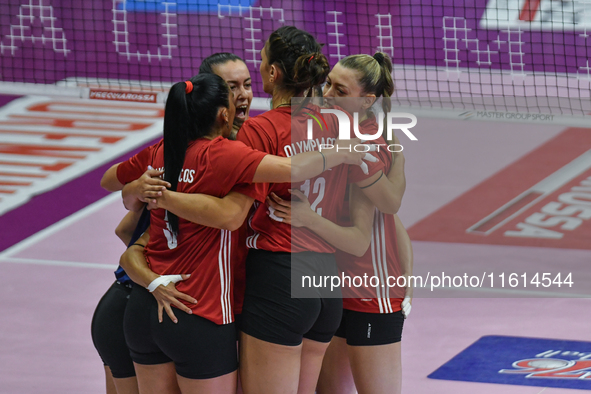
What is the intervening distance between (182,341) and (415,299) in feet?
13.1

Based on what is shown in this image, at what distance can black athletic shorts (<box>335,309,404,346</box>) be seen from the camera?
11.0 feet

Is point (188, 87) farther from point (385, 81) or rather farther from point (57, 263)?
point (57, 263)

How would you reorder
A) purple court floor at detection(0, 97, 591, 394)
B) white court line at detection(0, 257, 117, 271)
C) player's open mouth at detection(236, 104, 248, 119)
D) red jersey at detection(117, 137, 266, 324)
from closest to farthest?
red jersey at detection(117, 137, 266, 324), player's open mouth at detection(236, 104, 248, 119), purple court floor at detection(0, 97, 591, 394), white court line at detection(0, 257, 117, 271)

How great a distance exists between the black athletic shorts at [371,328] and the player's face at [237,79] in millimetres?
A: 1075

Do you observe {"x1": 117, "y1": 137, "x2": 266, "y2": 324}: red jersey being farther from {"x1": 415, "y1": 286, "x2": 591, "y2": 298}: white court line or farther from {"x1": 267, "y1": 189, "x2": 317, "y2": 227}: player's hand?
{"x1": 415, "y1": 286, "x2": 591, "y2": 298}: white court line

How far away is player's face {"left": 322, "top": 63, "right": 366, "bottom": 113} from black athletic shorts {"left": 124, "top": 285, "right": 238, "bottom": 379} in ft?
3.68

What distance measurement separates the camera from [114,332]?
3.19 meters

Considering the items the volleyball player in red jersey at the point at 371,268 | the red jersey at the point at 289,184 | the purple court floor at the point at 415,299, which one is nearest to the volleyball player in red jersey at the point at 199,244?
the red jersey at the point at 289,184

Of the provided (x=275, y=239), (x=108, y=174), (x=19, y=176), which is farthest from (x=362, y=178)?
(x=19, y=176)

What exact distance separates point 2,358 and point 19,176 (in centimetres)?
376

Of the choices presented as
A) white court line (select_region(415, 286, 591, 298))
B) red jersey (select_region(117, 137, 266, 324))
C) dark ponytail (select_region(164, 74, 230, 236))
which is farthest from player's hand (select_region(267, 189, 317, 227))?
white court line (select_region(415, 286, 591, 298))

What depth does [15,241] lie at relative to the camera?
287 inches

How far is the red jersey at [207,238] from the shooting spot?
2.68 metres

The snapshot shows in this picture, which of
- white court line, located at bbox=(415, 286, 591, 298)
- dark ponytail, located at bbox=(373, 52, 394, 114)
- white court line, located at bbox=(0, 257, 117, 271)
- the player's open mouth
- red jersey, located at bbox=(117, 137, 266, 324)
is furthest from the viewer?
white court line, located at bbox=(0, 257, 117, 271)
